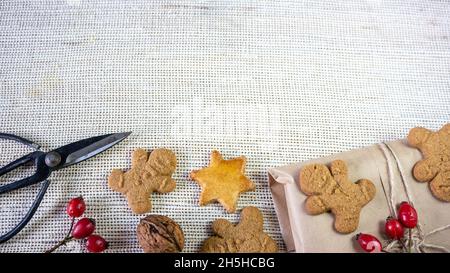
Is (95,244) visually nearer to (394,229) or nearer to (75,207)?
(75,207)

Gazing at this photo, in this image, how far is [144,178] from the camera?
98 cm

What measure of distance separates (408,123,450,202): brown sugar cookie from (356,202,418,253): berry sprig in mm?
93

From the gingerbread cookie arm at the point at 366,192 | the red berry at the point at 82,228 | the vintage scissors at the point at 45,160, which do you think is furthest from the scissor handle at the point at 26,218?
the gingerbread cookie arm at the point at 366,192

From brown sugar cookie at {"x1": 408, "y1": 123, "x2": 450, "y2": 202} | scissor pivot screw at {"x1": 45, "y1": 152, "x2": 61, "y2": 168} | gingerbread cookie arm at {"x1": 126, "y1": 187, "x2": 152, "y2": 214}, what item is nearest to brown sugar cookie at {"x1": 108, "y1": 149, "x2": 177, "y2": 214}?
gingerbread cookie arm at {"x1": 126, "y1": 187, "x2": 152, "y2": 214}

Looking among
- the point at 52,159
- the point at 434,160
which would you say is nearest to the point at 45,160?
the point at 52,159

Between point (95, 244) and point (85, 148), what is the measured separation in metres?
0.23

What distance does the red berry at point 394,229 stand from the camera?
93 centimetres

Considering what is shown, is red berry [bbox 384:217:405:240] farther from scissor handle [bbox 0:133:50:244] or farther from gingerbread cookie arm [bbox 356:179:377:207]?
scissor handle [bbox 0:133:50:244]

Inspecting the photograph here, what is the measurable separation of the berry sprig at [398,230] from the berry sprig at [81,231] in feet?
1.96

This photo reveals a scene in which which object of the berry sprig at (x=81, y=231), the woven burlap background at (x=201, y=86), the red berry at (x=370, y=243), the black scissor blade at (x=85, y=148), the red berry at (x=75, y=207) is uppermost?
the woven burlap background at (x=201, y=86)

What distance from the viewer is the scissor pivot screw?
3.13 ft

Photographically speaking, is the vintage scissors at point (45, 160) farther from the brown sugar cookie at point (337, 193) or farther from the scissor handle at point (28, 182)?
the brown sugar cookie at point (337, 193)
